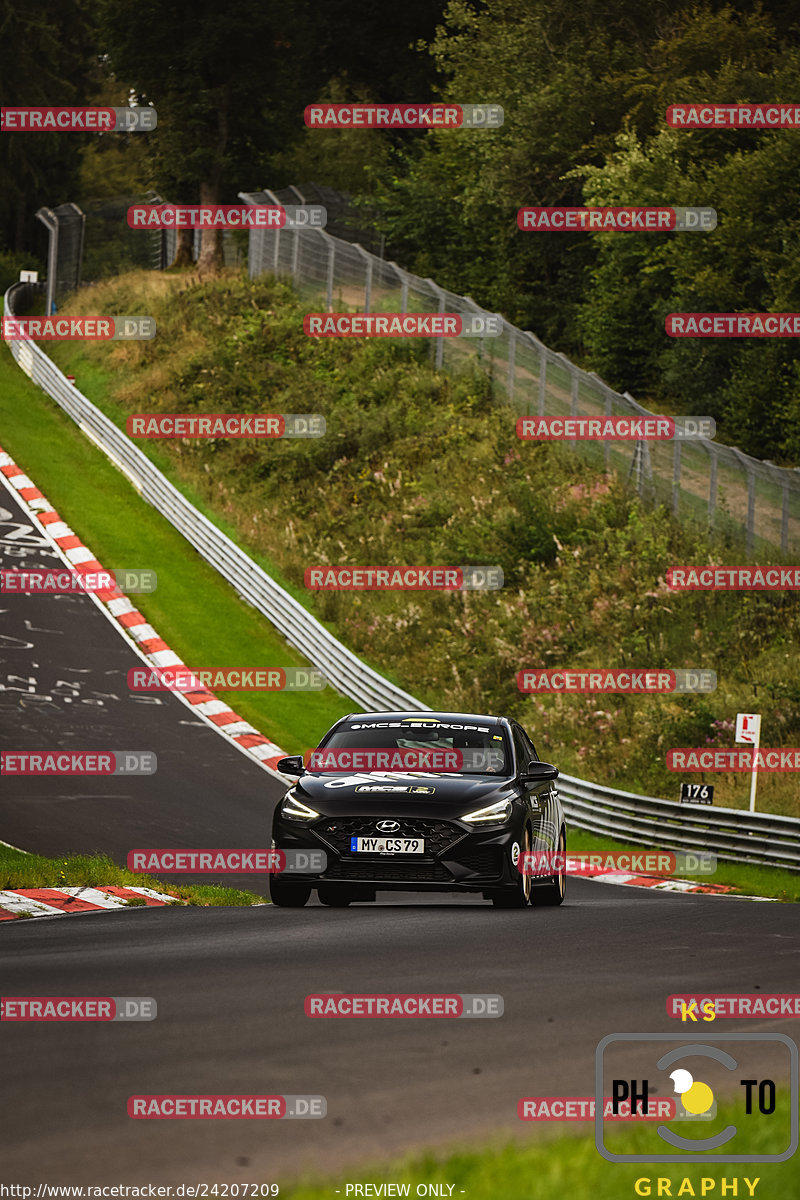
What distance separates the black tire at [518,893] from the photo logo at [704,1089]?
5.66m

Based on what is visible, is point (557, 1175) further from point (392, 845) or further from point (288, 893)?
point (288, 893)

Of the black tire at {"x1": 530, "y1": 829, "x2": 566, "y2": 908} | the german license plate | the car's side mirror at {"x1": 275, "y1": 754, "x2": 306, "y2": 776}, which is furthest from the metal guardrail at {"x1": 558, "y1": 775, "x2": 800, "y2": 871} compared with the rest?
the german license plate

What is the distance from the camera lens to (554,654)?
3000cm

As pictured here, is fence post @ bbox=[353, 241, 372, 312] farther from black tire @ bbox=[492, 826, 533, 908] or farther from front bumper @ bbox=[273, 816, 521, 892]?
front bumper @ bbox=[273, 816, 521, 892]

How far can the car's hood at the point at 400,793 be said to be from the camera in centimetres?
1211

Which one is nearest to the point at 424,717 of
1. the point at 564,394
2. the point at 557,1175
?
the point at 557,1175

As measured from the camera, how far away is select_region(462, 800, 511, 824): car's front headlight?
12125 millimetres

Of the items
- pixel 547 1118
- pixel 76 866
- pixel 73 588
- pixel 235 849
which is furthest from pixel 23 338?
pixel 547 1118

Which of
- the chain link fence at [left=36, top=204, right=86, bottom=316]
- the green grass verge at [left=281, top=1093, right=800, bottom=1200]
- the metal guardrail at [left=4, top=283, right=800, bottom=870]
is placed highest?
the chain link fence at [left=36, top=204, right=86, bottom=316]

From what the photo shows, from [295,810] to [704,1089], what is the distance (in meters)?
7.01

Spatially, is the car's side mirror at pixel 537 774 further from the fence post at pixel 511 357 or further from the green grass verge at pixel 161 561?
the fence post at pixel 511 357

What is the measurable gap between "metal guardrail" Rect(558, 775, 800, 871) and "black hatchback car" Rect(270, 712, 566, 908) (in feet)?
23.8

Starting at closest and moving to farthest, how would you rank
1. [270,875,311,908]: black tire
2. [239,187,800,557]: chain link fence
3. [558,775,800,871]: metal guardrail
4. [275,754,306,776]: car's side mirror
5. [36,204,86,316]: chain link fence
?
[270,875,311,908]: black tire
[275,754,306,776]: car's side mirror
[558,775,800,871]: metal guardrail
[239,187,800,557]: chain link fence
[36,204,86,316]: chain link fence

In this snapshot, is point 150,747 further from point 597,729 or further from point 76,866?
point 76,866
